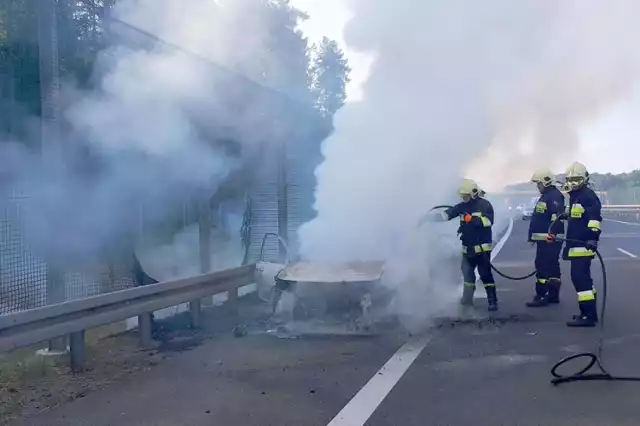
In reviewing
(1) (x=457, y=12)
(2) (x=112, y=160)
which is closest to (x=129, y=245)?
(2) (x=112, y=160)

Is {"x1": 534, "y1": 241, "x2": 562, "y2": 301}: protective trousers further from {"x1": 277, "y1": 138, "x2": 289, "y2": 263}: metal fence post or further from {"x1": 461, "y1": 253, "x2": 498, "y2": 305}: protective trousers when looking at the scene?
{"x1": 277, "y1": 138, "x2": 289, "y2": 263}: metal fence post

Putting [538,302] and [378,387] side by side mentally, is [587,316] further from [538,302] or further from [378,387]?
[378,387]

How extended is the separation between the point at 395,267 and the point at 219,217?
13.7 ft

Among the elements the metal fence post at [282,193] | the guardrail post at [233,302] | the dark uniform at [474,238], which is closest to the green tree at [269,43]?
the metal fence post at [282,193]

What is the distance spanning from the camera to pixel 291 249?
11.5m

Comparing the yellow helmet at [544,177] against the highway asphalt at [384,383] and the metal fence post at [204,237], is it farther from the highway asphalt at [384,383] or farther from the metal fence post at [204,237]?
the metal fence post at [204,237]

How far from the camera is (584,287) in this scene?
340 inches

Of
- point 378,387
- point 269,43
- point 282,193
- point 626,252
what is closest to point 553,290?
point 282,193

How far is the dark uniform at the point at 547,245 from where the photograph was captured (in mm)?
10406

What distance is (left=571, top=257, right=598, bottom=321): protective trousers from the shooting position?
8477 mm

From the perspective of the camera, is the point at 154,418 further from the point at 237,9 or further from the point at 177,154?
the point at 237,9

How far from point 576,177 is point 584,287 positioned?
140cm

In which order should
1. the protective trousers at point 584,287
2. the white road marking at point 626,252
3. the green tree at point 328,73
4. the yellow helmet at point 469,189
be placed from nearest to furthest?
the protective trousers at point 584,287, the yellow helmet at point 469,189, the green tree at point 328,73, the white road marking at point 626,252

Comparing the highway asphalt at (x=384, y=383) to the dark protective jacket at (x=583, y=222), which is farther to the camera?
the dark protective jacket at (x=583, y=222)
